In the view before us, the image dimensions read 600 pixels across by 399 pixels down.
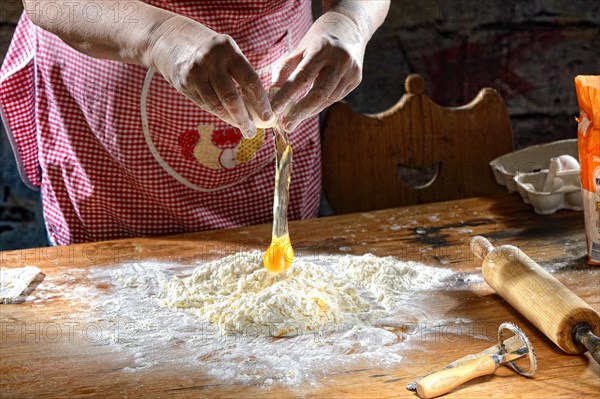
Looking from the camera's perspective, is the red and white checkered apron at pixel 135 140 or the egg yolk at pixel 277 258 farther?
the red and white checkered apron at pixel 135 140

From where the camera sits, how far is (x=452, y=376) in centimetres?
99

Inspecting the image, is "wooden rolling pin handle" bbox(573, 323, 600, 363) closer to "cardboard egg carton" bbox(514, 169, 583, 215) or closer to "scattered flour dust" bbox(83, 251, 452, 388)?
"scattered flour dust" bbox(83, 251, 452, 388)

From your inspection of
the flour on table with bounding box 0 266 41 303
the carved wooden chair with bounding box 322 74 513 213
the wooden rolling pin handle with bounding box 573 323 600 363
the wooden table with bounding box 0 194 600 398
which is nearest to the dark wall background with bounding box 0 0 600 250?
the carved wooden chair with bounding box 322 74 513 213

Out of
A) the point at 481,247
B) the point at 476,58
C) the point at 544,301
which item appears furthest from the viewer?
the point at 476,58

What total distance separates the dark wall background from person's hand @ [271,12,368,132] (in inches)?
40.1

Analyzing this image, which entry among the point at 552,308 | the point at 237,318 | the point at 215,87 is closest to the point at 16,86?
the point at 215,87

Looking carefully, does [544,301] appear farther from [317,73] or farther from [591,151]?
[317,73]

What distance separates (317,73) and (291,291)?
35 cm

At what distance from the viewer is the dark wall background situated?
7.72 ft

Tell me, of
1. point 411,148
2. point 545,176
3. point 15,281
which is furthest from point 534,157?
point 15,281

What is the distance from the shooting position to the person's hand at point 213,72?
3.85ft

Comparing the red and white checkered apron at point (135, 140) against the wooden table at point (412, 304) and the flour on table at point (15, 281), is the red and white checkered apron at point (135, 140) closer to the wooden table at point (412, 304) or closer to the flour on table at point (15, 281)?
the wooden table at point (412, 304)

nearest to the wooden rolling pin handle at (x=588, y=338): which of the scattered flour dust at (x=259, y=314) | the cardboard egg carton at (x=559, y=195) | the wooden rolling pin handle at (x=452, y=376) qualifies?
the wooden rolling pin handle at (x=452, y=376)

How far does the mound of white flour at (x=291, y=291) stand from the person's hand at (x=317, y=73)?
0.25 meters
